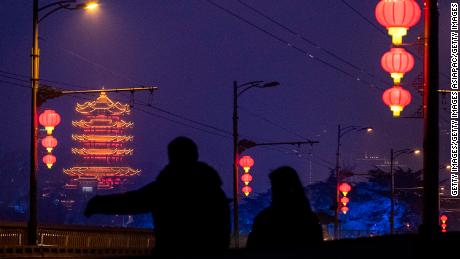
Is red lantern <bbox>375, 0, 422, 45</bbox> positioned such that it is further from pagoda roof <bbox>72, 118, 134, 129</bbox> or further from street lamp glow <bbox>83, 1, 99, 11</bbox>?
pagoda roof <bbox>72, 118, 134, 129</bbox>

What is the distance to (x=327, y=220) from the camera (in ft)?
215

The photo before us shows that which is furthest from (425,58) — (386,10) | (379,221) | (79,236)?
(379,221)

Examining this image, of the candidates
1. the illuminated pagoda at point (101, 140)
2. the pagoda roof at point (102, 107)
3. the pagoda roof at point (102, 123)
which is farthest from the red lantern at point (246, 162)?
the pagoda roof at point (102, 107)

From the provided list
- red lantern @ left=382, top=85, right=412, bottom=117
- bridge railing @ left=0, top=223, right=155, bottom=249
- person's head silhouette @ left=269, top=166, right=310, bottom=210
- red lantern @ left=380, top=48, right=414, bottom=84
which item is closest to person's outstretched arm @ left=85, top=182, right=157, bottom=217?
person's head silhouette @ left=269, top=166, right=310, bottom=210

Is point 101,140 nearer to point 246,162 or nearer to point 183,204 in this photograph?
point 246,162

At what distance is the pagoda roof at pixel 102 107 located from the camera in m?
132

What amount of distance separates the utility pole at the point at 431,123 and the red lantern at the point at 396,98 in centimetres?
1060

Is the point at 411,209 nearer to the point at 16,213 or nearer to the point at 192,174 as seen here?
the point at 16,213

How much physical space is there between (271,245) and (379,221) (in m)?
106

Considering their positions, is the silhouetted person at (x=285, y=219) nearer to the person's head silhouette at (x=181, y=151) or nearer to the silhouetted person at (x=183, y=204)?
the silhouetted person at (x=183, y=204)

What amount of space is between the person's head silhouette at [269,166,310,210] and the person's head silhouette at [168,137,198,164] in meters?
1.29

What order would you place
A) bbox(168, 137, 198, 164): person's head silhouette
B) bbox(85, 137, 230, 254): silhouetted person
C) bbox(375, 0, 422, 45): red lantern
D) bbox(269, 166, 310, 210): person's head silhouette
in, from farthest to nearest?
bbox(375, 0, 422, 45): red lantern
bbox(269, 166, 310, 210): person's head silhouette
bbox(168, 137, 198, 164): person's head silhouette
bbox(85, 137, 230, 254): silhouetted person

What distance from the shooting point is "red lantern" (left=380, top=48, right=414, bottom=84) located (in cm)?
2398

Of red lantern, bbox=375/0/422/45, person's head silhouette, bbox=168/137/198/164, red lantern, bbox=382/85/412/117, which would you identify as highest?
red lantern, bbox=375/0/422/45
